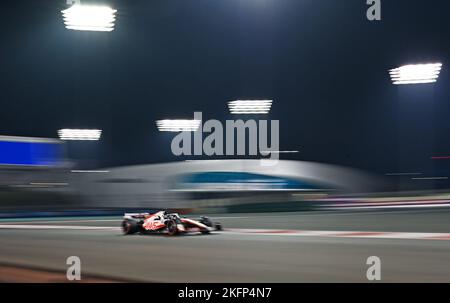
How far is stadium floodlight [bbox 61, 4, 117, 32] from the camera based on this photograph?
15.2 metres

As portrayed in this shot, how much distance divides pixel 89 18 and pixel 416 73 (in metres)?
15.0

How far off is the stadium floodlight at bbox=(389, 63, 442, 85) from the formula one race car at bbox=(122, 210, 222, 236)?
15674 mm

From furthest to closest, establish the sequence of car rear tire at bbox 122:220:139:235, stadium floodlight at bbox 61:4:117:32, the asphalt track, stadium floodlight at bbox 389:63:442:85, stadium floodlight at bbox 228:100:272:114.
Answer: stadium floodlight at bbox 389:63:442:85 → stadium floodlight at bbox 228:100:272:114 → stadium floodlight at bbox 61:4:117:32 → car rear tire at bbox 122:220:139:235 → the asphalt track

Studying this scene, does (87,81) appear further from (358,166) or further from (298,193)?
(358,166)

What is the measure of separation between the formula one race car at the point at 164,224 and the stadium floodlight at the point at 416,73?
15.7 metres

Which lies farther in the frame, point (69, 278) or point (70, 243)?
point (70, 243)

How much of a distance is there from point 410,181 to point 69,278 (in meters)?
30.8

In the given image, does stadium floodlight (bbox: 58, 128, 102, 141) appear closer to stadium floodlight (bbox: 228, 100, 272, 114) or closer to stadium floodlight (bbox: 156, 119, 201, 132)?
stadium floodlight (bbox: 156, 119, 201, 132)

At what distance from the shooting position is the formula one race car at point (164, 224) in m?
9.88

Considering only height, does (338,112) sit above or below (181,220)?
above

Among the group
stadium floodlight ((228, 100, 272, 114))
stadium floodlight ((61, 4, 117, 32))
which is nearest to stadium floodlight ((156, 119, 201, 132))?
stadium floodlight ((228, 100, 272, 114))

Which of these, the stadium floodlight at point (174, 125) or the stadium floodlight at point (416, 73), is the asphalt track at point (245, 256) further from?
the stadium floodlight at point (174, 125)
